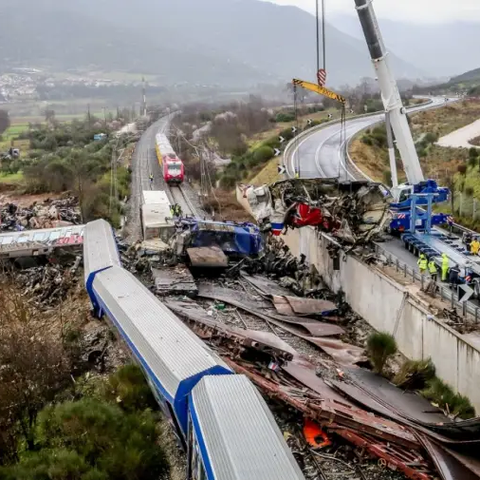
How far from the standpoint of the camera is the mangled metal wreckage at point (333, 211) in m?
23.4

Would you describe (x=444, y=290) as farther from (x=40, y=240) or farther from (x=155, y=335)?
(x=40, y=240)

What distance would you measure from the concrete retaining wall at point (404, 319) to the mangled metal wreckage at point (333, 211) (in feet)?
4.03

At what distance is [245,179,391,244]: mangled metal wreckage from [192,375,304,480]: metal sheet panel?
1391 centimetres

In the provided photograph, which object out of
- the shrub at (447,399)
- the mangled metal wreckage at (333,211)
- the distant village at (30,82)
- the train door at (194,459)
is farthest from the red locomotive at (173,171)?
the distant village at (30,82)

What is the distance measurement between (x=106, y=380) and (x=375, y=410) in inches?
277

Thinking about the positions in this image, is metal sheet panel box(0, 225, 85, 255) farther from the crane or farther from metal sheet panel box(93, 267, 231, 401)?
the crane

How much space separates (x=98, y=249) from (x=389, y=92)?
12.4m

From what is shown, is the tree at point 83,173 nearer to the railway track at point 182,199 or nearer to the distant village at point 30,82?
the railway track at point 182,199

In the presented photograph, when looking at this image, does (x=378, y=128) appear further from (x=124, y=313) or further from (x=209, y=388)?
(x=209, y=388)

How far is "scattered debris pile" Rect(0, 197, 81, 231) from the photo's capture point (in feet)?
110

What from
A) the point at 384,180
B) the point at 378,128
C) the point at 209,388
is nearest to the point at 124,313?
the point at 209,388

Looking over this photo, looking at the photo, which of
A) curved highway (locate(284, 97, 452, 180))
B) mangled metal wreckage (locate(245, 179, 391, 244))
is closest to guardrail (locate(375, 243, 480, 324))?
mangled metal wreckage (locate(245, 179, 391, 244))

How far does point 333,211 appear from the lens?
2370 cm

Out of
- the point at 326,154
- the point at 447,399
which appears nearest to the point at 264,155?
the point at 326,154
